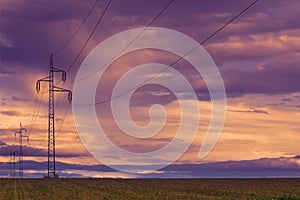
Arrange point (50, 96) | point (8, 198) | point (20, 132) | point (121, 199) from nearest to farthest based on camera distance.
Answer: point (121, 199) < point (8, 198) < point (50, 96) < point (20, 132)

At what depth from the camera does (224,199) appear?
55781 mm

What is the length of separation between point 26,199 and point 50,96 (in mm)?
27100

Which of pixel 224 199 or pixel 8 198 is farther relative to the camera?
pixel 8 198

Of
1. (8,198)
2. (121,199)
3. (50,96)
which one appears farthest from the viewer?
(50,96)

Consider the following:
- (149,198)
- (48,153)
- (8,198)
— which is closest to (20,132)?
(48,153)

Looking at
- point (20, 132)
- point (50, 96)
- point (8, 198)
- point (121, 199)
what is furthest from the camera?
point (20, 132)

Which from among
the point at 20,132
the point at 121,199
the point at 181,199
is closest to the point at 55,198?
the point at 121,199

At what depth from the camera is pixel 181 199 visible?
54.0 m

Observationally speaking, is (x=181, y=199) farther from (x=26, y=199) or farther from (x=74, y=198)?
(x=26, y=199)

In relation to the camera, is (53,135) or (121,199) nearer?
(121,199)

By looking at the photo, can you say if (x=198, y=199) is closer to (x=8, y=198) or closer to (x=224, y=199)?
(x=224, y=199)

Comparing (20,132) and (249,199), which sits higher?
(20,132)

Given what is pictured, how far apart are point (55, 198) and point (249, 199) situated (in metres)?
17.1

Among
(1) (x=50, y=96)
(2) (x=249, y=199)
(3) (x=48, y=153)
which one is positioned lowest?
(2) (x=249, y=199)
